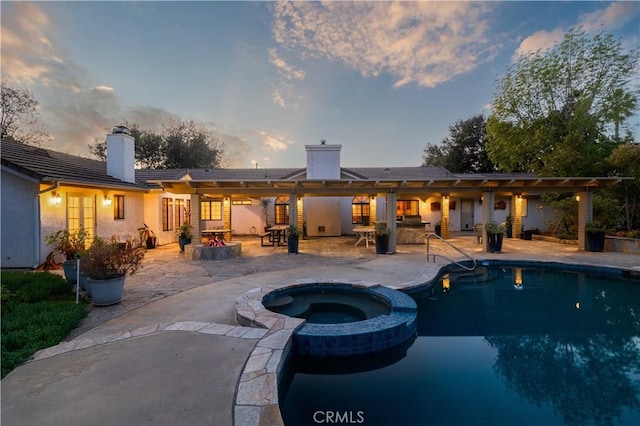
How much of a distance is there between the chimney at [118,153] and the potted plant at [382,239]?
10.9 meters

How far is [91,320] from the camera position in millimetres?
4344

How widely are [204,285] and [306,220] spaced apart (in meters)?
11.3

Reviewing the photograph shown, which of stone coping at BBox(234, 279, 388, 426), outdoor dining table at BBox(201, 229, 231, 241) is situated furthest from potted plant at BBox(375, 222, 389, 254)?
outdoor dining table at BBox(201, 229, 231, 241)

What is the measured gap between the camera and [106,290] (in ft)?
16.1

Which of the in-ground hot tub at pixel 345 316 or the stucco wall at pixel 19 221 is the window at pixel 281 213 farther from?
the in-ground hot tub at pixel 345 316

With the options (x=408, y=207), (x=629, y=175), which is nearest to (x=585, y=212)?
(x=629, y=175)

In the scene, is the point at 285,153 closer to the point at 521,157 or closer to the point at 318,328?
the point at 521,157

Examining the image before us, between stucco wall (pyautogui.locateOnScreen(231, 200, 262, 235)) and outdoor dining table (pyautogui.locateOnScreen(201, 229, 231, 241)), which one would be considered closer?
outdoor dining table (pyautogui.locateOnScreen(201, 229, 231, 241))

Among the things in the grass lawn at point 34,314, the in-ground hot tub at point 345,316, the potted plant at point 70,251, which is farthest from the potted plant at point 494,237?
the potted plant at point 70,251

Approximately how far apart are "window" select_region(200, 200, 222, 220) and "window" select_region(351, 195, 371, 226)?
8425 mm

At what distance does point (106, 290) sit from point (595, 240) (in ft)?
52.7

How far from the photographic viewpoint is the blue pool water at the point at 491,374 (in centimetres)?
291

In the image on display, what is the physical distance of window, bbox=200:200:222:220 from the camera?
1672cm

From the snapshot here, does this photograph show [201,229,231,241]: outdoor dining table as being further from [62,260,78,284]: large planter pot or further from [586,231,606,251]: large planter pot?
[586,231,606,251]: large planter pot
